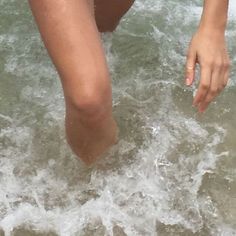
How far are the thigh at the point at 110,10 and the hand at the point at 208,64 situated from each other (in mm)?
532

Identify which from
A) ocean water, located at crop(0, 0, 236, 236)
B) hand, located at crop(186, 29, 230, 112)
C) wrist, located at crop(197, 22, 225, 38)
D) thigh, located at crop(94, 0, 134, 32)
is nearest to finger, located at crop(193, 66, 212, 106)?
hand, located at crop(186, 29, 230, 112)

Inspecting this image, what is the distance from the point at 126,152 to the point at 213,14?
1.86 ft

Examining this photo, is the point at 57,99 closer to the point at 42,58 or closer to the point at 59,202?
the point at 42,58

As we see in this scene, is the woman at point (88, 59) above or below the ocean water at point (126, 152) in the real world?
above

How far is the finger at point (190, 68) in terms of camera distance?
4.70ft

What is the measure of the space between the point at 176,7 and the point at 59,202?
42.0 inches

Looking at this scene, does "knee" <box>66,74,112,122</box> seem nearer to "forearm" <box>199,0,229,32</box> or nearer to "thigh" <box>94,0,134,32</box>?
"forearm" <box>199,0,229,32</box>

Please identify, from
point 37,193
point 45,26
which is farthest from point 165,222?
point 45,26

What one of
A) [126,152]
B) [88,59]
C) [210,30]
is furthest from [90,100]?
[126,152]

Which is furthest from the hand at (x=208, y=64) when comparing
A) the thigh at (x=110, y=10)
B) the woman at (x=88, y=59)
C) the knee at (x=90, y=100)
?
the thigh at (x=110, y=10)

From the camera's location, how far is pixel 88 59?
4.65ft

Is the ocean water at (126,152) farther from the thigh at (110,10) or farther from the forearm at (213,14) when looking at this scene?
the forearm at (213,14)

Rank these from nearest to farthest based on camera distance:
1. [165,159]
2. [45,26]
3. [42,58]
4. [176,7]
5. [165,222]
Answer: [45,26]
[165,222]
[165,159]
[42,58]
[176,7]

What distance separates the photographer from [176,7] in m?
2.47
